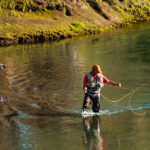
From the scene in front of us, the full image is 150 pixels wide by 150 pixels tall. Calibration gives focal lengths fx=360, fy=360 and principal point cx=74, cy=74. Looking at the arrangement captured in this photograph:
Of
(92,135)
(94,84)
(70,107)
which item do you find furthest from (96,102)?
(92,135)

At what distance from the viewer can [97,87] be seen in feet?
49.4

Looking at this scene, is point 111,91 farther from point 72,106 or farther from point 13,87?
point 13,87

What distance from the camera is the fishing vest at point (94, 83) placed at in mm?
14750

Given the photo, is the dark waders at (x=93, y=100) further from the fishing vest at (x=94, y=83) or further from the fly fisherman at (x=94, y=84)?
the fishing vest at (x=94, y=83)

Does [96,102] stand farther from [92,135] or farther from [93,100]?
[92,135]

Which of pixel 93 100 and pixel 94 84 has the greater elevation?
pixel 94 84

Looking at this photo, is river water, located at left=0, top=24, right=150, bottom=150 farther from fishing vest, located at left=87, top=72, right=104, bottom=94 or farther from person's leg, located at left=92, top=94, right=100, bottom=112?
fishing vest, located at left=87, top=72, right=104, bottom=94

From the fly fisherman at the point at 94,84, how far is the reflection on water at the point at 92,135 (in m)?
0.74

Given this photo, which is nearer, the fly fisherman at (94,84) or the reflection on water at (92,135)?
the reflection on water at (92,135)

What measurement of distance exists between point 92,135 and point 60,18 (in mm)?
58058

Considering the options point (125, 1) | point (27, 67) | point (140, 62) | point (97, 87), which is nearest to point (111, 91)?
point (97, 87)

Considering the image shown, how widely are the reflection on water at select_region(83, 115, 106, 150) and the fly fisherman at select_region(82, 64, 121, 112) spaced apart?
0.74 metres

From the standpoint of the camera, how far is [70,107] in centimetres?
1742

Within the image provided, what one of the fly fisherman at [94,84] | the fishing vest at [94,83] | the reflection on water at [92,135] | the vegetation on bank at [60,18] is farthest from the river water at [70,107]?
the vegetation on bank at [60,18]
